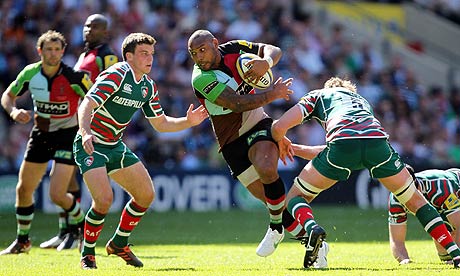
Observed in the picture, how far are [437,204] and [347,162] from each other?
139 centimetres

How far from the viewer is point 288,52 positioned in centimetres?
2225

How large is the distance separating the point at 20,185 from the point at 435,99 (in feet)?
46.9

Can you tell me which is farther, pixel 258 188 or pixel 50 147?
pixel 50 147

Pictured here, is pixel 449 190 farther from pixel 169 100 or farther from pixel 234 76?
pixel 169 100

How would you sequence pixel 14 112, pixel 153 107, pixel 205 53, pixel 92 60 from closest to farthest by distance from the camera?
pixel 205 53
pixel 153 107
pixel 14 112
pixel 92 60

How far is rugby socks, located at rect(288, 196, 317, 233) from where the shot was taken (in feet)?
28.9

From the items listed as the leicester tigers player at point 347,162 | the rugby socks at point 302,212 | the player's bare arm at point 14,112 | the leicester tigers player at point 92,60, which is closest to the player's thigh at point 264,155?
the leicester tigers player at point 347,162

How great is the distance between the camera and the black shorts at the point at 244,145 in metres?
9.68

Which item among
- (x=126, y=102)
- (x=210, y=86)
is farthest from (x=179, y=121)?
(x=210, y=86)

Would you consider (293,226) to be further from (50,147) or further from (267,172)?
(50,147)

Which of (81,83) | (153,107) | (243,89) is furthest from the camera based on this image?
(81,83)

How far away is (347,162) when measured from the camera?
28.8ft

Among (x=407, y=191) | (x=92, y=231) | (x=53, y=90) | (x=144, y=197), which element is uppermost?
(x=53, y=90)

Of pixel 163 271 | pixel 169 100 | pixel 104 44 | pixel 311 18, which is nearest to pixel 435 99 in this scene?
pixel 311 18
